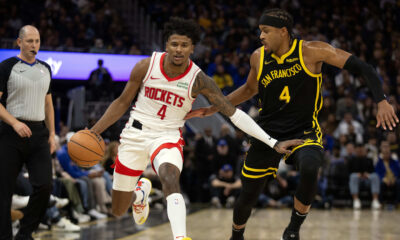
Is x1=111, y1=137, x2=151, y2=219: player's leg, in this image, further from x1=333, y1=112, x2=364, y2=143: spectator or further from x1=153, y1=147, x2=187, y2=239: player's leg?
x1=333, y1=112, x2=364, y2=143: spectator

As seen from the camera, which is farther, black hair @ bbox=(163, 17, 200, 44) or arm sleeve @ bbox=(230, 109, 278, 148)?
black hair @ bbox=(163, 17, 200, 44)

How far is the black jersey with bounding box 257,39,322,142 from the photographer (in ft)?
17.7

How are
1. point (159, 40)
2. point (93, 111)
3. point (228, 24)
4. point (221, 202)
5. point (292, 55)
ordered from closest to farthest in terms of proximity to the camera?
point (292, 55) < point (221, 202) < point (93, 111) < point (159, 40) < point (228, 24)

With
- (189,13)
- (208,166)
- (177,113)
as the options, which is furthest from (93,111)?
(177,113)

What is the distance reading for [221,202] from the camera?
13.4 metres

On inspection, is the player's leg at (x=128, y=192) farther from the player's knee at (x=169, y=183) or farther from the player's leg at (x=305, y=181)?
the player's leg at (x=305, y=181)

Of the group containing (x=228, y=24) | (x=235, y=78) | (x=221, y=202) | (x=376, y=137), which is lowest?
(x=221, y=202)

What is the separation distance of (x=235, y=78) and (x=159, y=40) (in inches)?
132

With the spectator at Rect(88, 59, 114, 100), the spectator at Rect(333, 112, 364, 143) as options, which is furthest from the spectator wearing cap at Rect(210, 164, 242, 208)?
the spectator at Rect(88, 59, 114, 100)

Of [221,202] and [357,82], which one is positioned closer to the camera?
[221,202]

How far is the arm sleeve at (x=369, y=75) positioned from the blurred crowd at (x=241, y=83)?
16.8 ft

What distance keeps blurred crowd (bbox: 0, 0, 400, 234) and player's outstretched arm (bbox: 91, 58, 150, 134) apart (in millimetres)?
3448

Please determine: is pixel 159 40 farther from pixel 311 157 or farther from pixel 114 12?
pixel 311 157

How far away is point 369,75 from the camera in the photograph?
5.07 metres
